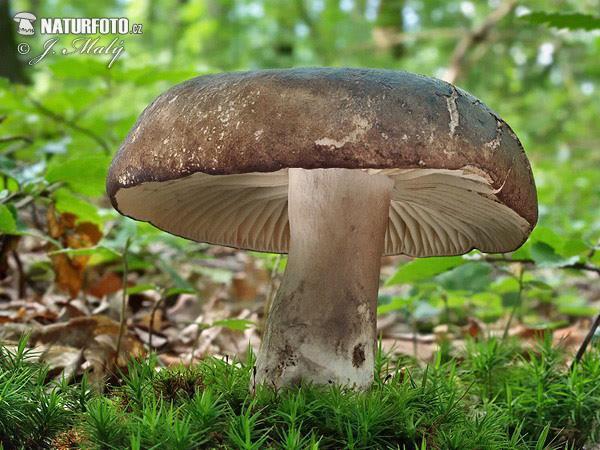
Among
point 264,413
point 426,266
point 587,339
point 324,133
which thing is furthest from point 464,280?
point 324,133

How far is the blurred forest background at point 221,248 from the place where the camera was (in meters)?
2.29

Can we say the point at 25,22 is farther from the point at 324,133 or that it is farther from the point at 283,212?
the point at 324,133

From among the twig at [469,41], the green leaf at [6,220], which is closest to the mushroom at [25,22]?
the green leaf at [6,220]

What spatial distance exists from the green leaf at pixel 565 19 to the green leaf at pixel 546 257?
0.80 meters

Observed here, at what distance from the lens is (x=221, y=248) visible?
5480 mm

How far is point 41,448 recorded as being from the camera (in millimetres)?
1371

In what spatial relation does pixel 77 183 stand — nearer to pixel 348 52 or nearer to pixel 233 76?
pixel 233 76

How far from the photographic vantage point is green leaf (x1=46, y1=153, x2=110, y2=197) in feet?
6.96

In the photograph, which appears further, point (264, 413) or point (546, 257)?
point (546, 257)

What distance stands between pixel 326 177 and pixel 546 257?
926mm

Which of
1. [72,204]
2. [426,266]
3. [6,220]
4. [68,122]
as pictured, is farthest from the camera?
[68,122]

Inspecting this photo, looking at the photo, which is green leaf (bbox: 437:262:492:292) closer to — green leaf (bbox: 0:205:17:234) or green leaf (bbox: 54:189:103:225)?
green leaf (bbox: 54:189:103:225)

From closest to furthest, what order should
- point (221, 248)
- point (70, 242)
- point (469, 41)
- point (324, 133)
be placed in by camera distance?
point (324, 133) → point (70, 242) → point (221, 248) → point (469, 41)

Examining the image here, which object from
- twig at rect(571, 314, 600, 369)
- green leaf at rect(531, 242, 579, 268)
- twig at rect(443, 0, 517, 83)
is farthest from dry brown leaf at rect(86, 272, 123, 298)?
twig at rect(443, 0, 517, 83)
